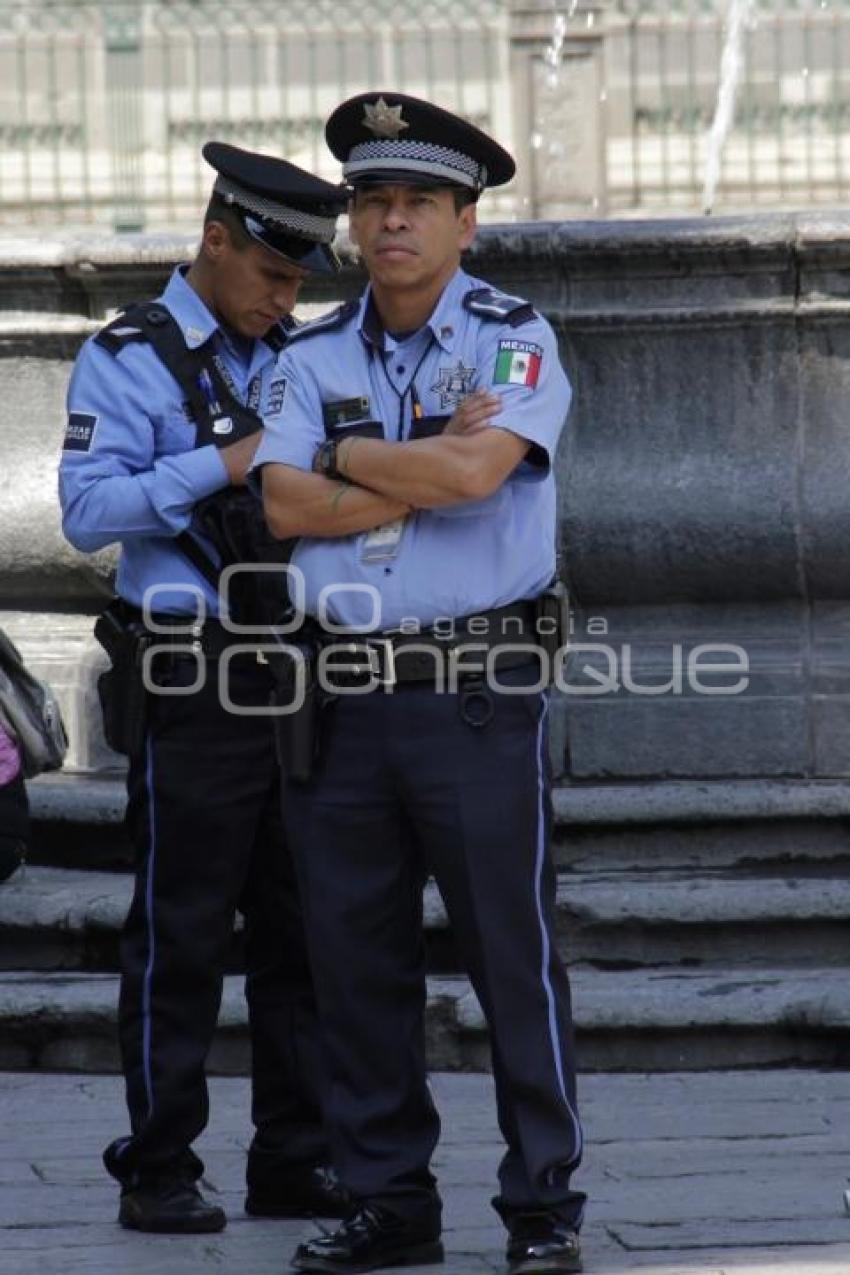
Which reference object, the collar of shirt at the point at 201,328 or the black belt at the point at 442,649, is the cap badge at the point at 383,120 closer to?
the collar of shirt at the point at 201,328

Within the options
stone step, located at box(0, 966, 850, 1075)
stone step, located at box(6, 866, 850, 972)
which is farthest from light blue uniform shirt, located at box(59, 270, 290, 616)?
stone step, located at box(6, 866, 850, 972)

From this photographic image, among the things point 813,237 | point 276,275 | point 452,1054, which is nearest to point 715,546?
point 813,237

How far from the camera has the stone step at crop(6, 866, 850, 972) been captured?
239 inches

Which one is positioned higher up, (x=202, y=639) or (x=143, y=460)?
(x=143, y=460)

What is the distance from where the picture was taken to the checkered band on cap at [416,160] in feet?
13.8

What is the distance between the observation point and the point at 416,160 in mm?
4203

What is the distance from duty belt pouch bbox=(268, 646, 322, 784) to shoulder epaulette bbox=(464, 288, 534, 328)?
61cm

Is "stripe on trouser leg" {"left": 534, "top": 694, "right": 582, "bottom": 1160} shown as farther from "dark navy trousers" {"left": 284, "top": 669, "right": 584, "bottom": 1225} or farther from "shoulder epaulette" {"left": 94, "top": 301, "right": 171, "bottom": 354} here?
"shoulder epaulette" {"left": 94, "top": 301, "right": 171, "bottom": 354}

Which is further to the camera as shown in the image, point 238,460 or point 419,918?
point 238,460

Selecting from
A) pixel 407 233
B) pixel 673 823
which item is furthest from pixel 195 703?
pixel 673 823

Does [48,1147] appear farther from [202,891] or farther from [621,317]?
[621,317]

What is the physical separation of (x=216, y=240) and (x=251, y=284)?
10 centimetres

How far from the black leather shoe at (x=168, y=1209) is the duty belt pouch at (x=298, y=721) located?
2.60 feet

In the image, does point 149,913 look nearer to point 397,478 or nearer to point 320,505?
point 320,505
